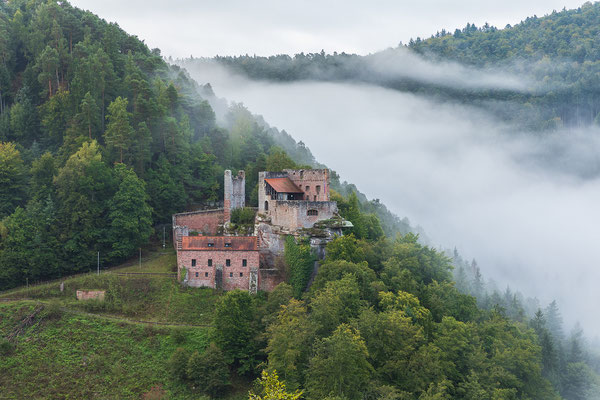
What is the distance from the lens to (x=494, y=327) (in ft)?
150

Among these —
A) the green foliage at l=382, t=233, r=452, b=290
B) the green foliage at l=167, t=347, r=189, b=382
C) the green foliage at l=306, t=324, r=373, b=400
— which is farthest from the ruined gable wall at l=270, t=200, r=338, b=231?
the green foliage at l=306, t=324, r=373, b=400

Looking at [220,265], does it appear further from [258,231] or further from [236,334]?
[236,334]

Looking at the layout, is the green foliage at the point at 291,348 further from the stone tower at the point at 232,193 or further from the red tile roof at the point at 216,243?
the stone tower at the point at 232,193

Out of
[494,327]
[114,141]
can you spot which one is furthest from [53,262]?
[494,327]

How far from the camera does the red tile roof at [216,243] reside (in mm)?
49438

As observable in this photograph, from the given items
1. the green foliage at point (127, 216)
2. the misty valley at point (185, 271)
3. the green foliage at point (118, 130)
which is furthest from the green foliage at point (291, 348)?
the green foliage at point (118, 130)

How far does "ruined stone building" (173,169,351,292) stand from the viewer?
49406mm

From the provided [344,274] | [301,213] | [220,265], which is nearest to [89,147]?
[220,265]

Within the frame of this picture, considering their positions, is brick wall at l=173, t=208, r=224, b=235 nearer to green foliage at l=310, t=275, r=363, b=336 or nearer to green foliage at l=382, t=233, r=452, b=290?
green foliage at l=382, t=233, r=452, b=290

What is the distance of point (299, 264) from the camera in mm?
50719

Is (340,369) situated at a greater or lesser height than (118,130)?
lesser

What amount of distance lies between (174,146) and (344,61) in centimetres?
13819

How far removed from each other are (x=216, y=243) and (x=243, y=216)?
39.6ft

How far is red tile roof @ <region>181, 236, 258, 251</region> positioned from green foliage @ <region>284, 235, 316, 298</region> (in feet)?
13.1
